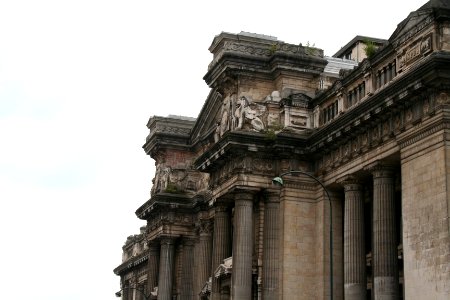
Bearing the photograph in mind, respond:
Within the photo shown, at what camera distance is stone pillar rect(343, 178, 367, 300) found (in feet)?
125

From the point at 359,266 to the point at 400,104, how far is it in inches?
324

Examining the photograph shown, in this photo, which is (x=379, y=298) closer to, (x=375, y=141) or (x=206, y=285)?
(x=375, y=141)

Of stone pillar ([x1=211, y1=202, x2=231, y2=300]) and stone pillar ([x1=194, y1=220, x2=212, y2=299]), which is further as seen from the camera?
stone pillar ([x1=194, y1=220, x2=212, y2=299])

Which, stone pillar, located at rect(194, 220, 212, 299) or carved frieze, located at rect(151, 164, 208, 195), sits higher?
carved frieze, located at rect(151, 164, 208, 195)

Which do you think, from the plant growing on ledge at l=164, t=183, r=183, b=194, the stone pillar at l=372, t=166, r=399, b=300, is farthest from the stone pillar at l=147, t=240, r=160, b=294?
the stone pillar at l=372, t=166, r=399, b=300

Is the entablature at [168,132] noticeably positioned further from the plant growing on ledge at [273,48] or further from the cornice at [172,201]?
the plant growing on ledge at [273,48]

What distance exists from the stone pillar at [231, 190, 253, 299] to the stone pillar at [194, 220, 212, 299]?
9907 mm

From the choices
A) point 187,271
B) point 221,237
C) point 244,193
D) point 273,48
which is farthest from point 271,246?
point 187,271

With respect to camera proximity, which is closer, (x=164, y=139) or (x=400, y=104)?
(x=400, y=104)

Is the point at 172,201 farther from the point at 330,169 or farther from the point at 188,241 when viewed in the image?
the point at 330,169

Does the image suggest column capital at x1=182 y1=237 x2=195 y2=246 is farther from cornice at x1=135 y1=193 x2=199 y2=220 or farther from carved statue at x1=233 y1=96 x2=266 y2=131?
carved statue at x1=233 y1=96 x2=266 y2=131

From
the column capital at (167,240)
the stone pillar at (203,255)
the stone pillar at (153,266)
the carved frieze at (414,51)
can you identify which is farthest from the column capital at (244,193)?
the stone pillar at (153,266)

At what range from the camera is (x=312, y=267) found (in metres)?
42.1

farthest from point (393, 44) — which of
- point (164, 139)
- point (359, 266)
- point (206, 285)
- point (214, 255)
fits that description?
point (164, 139)
